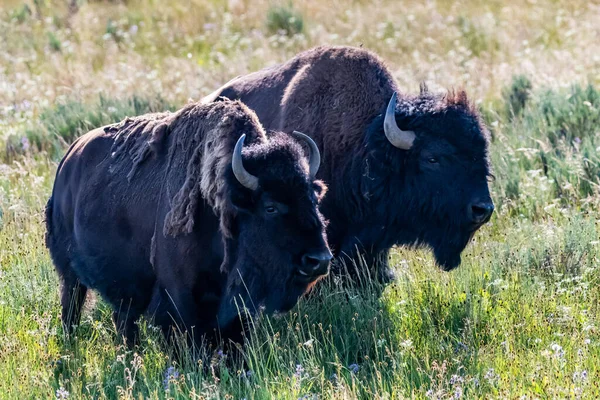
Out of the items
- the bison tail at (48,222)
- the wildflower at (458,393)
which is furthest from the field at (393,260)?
the bison tail at (48,222)

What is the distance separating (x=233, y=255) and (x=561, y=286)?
228 centimetres

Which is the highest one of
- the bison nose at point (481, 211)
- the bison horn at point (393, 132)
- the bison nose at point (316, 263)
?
the bison horn at point (393, 132)

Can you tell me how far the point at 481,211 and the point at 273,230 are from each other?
6.06 feet

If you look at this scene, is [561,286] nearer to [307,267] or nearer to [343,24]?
[307,267]

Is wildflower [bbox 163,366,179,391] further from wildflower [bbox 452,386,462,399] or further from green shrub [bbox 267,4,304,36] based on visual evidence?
green shrub [bbox 267,4,304,36]

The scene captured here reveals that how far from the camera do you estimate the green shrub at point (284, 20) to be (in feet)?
51.5

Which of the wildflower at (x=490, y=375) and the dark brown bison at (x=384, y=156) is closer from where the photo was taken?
the wildflower at (x=490, y=375)

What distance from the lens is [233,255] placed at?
474 cm

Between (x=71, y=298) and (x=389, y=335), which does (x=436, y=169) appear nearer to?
(x=389, y=335)

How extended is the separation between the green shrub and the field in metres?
0.07

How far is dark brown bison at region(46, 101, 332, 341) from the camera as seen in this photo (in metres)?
4.52

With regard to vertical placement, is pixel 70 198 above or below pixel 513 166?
above

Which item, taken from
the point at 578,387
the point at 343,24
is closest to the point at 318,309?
the point at 578,387

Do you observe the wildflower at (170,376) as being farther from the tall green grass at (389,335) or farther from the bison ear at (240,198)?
the bison ear at (240,198)
